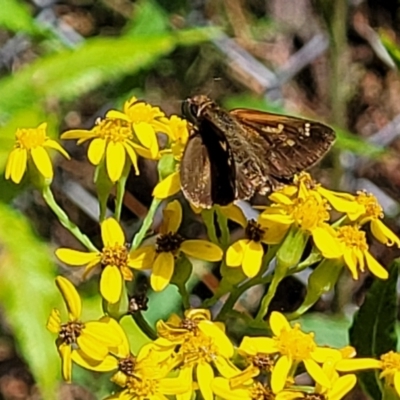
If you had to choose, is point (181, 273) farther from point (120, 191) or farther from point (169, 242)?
point (120, 191)

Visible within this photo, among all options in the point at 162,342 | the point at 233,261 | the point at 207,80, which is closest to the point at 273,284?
the point at 233,261

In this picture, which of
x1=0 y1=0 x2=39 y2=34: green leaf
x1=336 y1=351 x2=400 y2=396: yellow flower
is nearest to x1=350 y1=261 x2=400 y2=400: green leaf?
x1=336 y1=351 x2=400 y2=396: yellow flower

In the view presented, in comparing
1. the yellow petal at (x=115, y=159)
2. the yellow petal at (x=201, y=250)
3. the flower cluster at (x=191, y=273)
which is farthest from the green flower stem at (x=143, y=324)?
the yellow petal at (x=115, y=159)

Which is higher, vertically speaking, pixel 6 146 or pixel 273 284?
pixel 6 146

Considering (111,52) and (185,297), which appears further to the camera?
(111,52)

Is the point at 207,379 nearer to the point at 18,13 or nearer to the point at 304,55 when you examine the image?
the point at 18,13

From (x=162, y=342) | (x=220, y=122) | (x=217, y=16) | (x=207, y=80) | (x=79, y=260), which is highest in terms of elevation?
(x=217, y=16)

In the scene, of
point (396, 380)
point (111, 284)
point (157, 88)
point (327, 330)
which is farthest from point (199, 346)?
point (157, 88)
